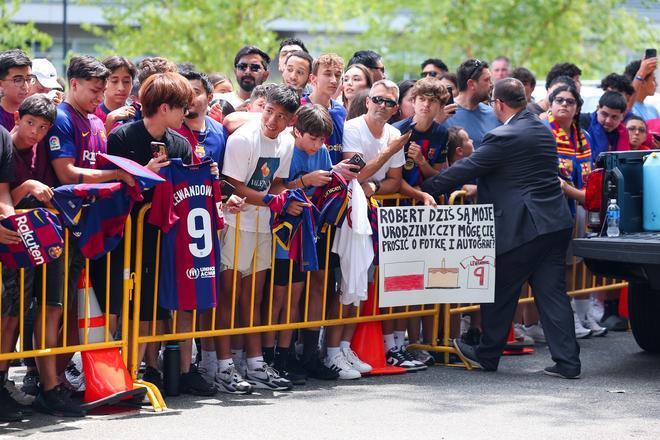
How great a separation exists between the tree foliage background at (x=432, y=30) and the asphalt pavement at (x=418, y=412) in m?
21.7

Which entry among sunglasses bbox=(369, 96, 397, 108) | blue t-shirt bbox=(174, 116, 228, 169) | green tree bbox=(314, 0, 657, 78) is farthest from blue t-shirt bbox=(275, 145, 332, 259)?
green tree bbox=(314, 0, 657, 78)

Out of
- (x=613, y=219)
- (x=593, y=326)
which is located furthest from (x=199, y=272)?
(x=593, y=326)

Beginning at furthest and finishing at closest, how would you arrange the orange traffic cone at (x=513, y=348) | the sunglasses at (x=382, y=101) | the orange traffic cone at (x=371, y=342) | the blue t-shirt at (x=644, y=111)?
the blue t-shirt at (x=644, y=111) < the orange traffic cone at (x=513, y=348) < the orange traffic cone at (x=371, y=342) < the sunglasses at (x=382, y=101)

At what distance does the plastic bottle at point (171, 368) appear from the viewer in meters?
8.10

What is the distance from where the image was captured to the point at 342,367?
29.5 feet

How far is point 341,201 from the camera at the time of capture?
344 inches

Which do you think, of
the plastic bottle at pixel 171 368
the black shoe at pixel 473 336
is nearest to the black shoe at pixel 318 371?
the plastic bottle at pixel 171 368

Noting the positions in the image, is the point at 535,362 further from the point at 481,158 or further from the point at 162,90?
the point at 162,90

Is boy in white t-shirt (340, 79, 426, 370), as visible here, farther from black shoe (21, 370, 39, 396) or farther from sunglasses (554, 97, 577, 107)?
black shoe (21, 370, 39, 396)

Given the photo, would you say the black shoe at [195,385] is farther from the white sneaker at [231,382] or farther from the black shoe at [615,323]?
the black shoe at [615,323]

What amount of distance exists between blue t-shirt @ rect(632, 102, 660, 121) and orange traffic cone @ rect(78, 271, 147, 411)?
7419 mm

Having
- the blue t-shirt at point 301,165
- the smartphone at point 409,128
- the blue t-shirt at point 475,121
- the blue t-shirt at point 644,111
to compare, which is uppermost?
the blue t-shirt at point 644,111

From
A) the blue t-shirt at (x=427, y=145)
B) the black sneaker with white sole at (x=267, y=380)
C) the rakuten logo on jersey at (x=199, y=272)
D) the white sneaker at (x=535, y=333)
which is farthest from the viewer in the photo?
the white sneaker at (x=535, y=333)

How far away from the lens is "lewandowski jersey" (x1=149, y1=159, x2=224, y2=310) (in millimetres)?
7695
